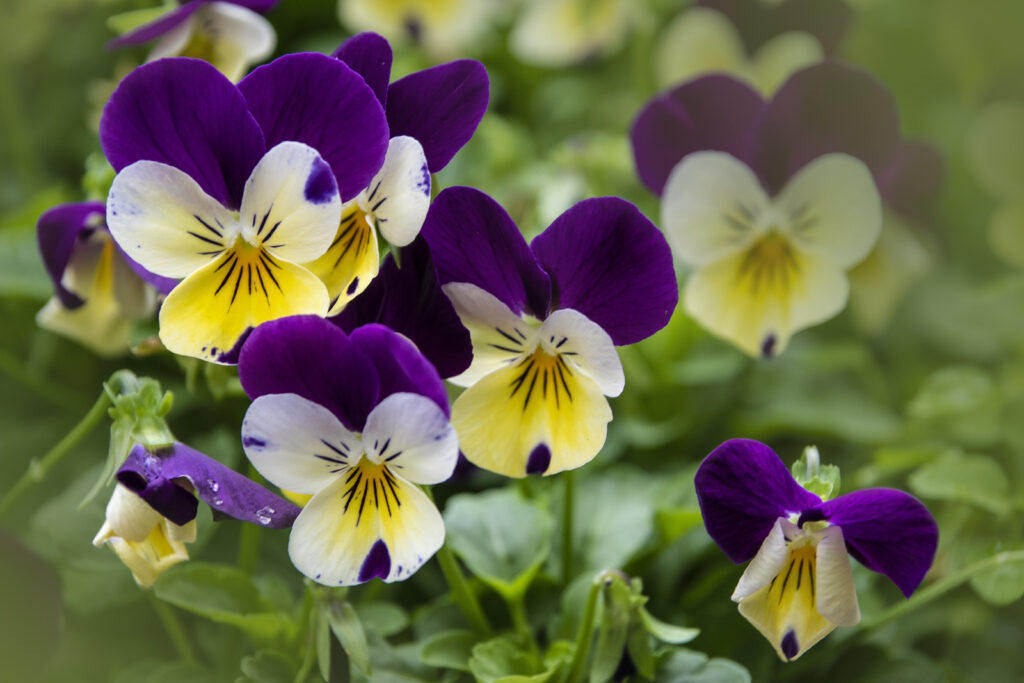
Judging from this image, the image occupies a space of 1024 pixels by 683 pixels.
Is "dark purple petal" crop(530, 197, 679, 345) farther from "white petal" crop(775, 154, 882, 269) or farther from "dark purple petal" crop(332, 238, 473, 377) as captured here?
"white petal" crop(775, 154, 882, 269)

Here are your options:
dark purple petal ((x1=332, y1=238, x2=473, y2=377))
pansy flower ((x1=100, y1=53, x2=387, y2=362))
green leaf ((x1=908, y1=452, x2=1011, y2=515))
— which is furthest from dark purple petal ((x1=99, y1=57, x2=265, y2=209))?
green leaf ((x1=908, y1=452, x2=1011, y2=515))

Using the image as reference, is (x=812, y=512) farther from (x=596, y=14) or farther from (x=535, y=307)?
(x=596, y=14)

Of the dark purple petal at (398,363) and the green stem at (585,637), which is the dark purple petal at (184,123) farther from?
the green stem at (585,637)

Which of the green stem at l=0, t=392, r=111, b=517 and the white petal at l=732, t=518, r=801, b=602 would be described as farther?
the green stem at l=0, t=392, r=111, b=517

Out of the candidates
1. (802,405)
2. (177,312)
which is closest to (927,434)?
(802,405)

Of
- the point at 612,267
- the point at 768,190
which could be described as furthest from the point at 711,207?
the point at 612,267

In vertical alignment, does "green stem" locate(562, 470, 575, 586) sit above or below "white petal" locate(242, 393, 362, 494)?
below
